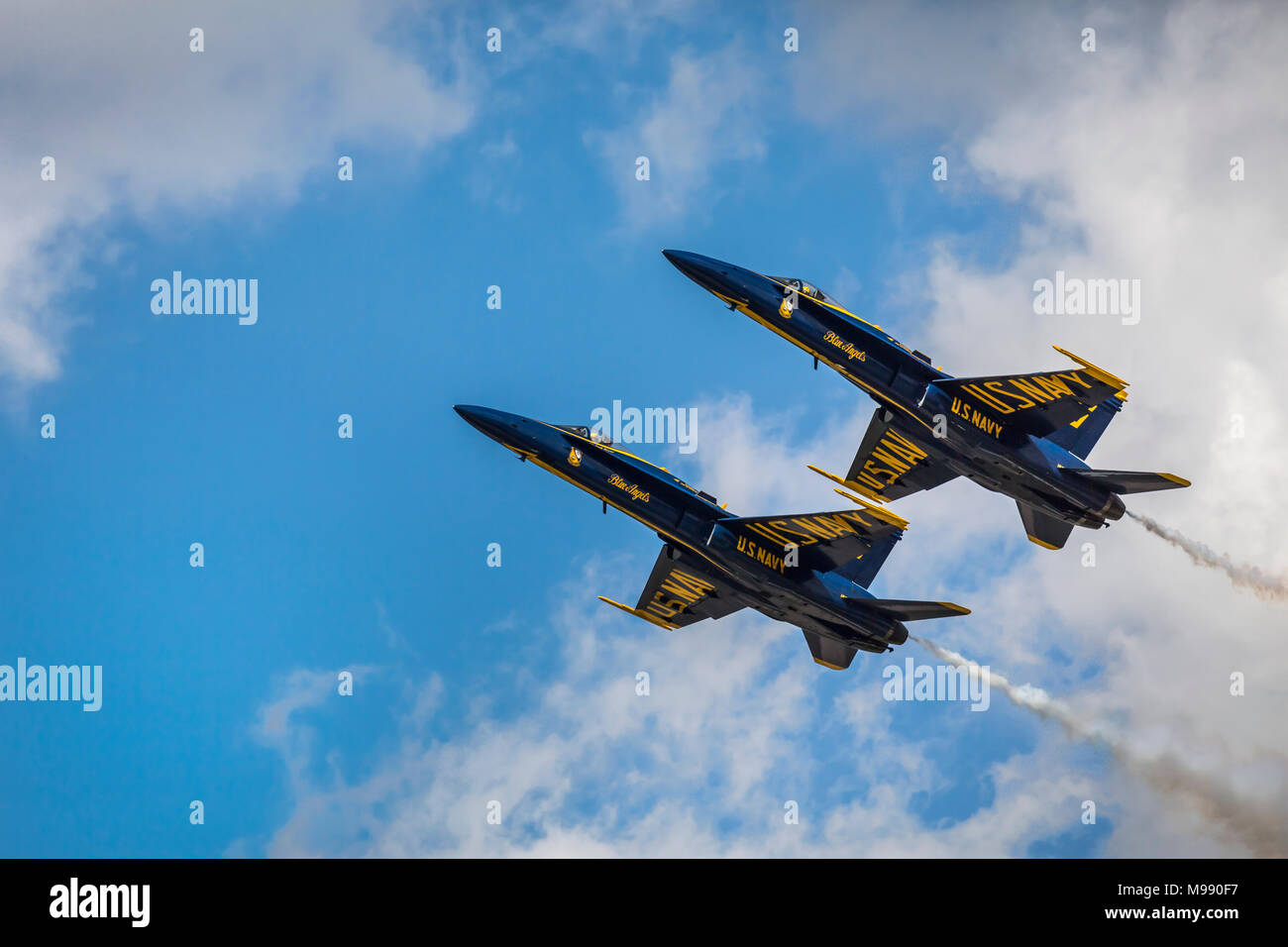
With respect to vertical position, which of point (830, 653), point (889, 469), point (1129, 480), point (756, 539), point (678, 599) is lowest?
point (830, 653)

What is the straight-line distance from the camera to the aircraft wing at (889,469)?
6469 centimetres

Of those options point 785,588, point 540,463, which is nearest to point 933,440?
point 785,588

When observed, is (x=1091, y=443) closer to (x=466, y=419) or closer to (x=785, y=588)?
(x=785, y=588)

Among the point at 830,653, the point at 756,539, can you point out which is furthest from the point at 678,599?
the point at 756,539

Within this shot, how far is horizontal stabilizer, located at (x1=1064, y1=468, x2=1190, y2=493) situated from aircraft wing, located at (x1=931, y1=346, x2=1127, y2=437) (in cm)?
214

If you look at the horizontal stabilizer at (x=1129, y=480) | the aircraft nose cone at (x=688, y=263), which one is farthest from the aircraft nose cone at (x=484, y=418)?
the horizontal stabilizer at (x=1129, y=480)

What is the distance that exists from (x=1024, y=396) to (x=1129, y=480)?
433 centimetres

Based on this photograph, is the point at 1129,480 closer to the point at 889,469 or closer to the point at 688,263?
the point at 889,469

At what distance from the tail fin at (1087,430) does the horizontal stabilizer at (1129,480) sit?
2.09m

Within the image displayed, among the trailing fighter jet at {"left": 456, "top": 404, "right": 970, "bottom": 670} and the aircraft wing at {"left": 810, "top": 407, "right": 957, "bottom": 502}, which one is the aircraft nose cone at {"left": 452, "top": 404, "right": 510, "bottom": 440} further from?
the aircraft wing at {"left": 810, "top": 407, "right": 957, "bottom": 502}

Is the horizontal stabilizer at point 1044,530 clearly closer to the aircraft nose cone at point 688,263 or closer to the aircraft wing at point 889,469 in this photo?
the aircraft wing at point 889,469

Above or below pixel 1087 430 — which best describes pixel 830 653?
below

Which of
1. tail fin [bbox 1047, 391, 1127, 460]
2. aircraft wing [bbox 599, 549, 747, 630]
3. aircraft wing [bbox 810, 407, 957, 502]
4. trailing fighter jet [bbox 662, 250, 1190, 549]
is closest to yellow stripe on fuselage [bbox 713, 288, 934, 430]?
trailing fighter jet [bbox 662, 250, 1190, 549]

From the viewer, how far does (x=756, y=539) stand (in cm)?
5900
